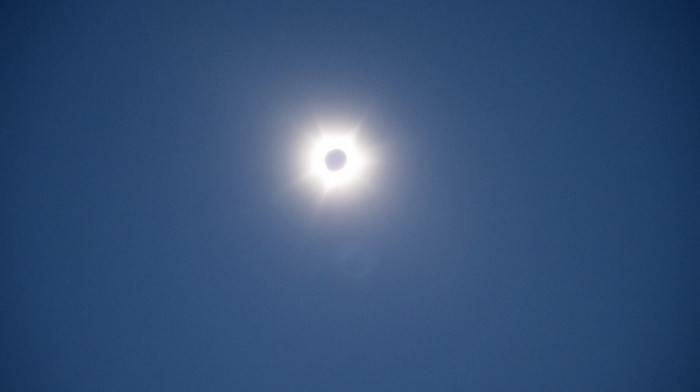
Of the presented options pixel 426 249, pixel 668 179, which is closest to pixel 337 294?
pixel 426 249

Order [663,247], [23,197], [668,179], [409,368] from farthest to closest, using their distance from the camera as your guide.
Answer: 1. [409,368]
2. [663,247]
3. [668,179]
4. [23,197]

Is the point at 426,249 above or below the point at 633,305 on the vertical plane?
below

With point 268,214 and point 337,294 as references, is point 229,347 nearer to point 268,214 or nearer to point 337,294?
point 337,294

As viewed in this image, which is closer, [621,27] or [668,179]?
[621,27]
